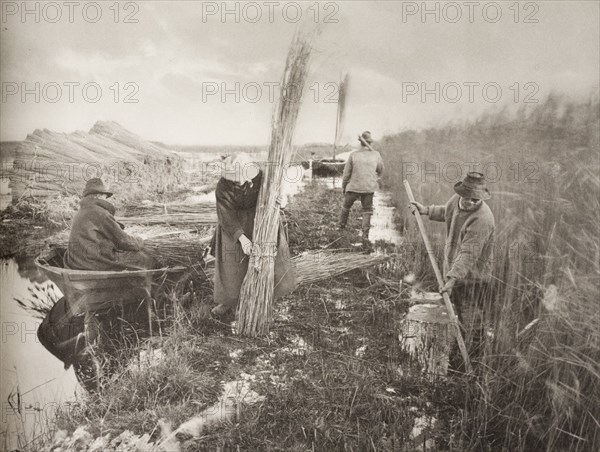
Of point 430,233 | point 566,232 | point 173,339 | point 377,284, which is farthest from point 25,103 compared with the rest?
point 566,232

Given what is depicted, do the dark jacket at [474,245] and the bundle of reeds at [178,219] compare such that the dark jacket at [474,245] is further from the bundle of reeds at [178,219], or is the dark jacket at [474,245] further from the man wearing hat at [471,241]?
the bundle of reeds at [178,219]

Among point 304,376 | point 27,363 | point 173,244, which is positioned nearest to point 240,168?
point 173,244

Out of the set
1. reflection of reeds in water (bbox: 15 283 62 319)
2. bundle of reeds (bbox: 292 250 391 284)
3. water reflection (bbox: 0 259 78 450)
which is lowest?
water reflection (bbox: 0 259 78 450)

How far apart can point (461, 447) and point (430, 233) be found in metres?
1.05

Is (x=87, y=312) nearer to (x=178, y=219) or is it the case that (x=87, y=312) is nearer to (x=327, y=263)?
(x=178, y=219)

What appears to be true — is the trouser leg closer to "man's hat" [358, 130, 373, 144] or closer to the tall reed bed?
the tall reed bed

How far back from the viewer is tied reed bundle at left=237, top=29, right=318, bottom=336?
2059 millimetres

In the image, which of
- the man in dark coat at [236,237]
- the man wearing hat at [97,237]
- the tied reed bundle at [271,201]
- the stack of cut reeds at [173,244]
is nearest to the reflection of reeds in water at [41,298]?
the man wearing hat at [97,237]

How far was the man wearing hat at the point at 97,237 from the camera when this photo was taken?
83.7 inches

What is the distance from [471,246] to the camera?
6.93ft

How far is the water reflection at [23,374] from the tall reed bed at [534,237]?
1947 millimetres

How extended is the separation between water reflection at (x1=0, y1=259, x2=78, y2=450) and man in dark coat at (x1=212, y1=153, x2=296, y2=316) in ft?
2.78

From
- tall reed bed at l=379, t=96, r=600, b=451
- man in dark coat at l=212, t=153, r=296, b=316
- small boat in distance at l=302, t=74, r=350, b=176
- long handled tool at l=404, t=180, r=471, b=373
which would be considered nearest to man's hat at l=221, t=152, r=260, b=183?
man in dark coat at l=212, t=153, r=296, b=316

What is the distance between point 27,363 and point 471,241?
2.32m
